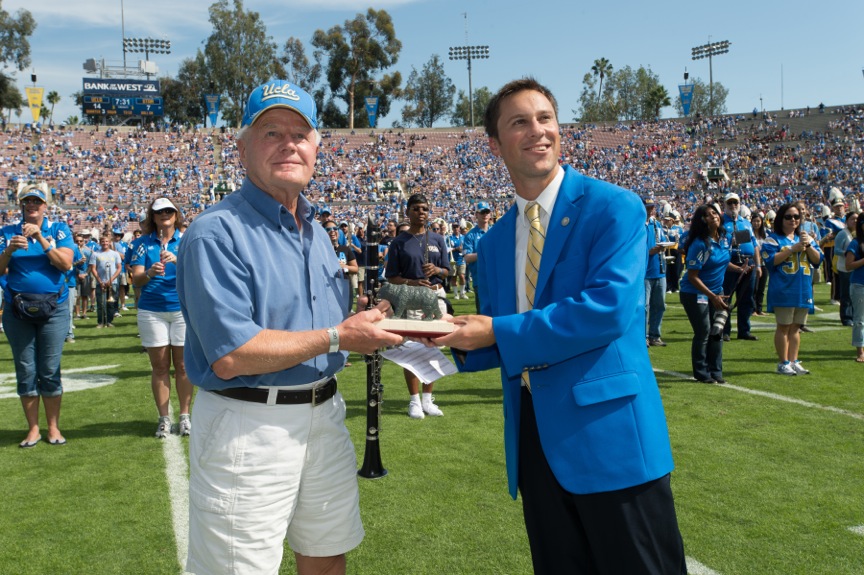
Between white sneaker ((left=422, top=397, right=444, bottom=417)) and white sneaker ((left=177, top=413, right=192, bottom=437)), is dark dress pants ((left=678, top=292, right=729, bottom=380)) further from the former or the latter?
white sneaker ((left=177, top=413, right=192, bottom=437))

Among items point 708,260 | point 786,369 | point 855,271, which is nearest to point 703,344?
point 708,260

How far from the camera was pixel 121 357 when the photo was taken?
11414 mm

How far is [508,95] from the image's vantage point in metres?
2.41

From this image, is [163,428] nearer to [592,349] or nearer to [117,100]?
[592,349]

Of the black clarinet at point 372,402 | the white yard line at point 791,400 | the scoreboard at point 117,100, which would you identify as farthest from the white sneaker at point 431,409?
the scoreboard at point 117,100

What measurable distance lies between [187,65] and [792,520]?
80.0 metres

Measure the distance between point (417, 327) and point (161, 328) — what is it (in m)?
5.01

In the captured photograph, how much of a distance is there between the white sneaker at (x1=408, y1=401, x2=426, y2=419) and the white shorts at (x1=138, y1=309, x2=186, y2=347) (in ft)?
7.74

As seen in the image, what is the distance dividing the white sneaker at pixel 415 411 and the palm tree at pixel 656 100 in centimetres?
8485

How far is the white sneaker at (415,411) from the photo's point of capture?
707cm

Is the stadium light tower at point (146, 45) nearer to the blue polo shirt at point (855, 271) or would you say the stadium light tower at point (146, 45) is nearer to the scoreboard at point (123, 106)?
the scoreboard at point (123, 106)

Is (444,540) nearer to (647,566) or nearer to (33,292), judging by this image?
(647,566)

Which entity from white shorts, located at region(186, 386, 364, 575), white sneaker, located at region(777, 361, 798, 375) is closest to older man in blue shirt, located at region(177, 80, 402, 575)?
white shorts, located at region(186, 386, 364, 575)

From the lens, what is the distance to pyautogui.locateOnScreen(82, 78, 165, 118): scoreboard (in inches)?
2437
